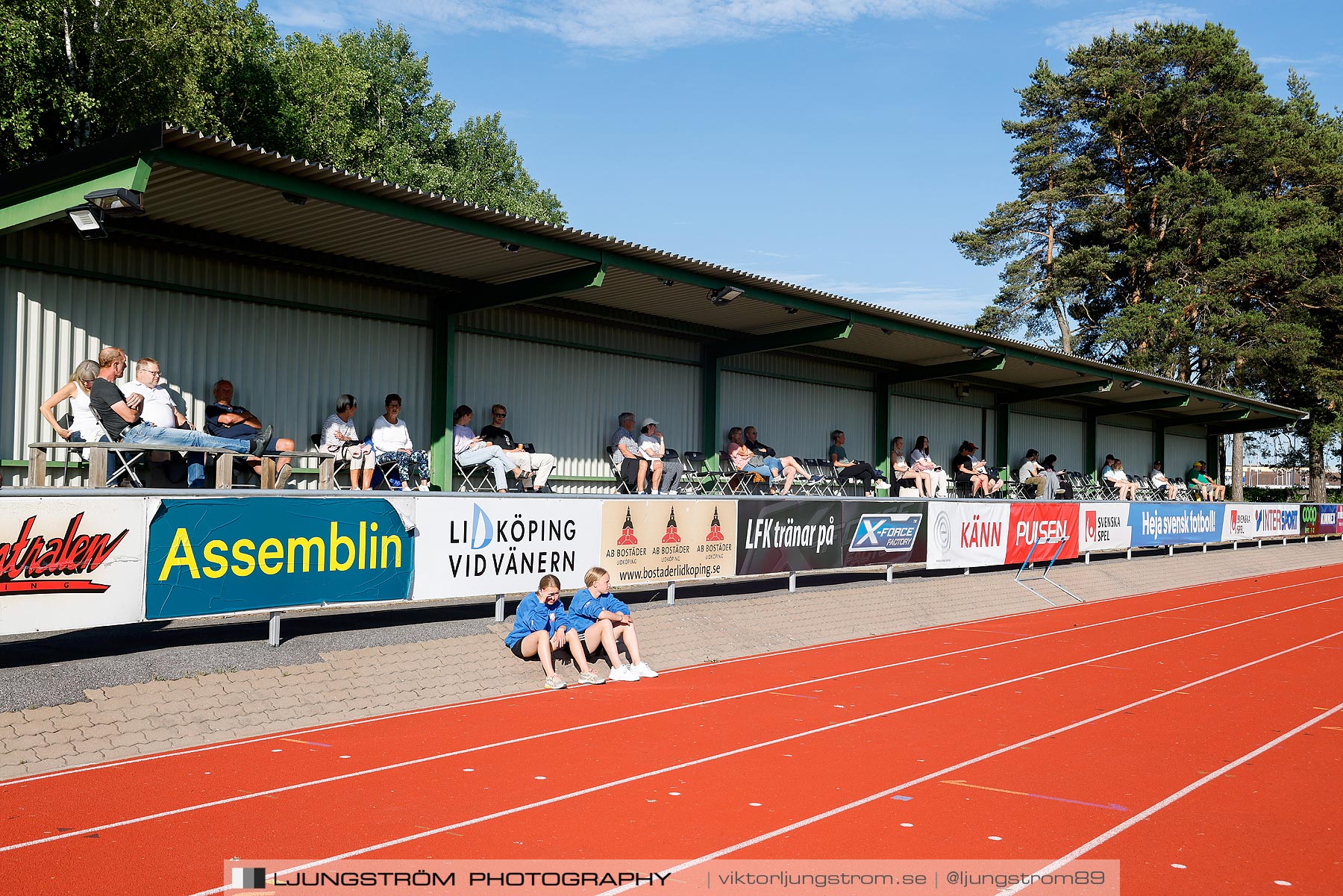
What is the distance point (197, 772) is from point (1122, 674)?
30.5ft

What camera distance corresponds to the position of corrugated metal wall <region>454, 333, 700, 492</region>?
1577 centimetres

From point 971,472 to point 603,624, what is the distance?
1595 cm

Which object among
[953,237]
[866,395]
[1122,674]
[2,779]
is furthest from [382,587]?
[953,237]

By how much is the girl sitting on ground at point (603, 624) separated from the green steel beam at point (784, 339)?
8.73 meters

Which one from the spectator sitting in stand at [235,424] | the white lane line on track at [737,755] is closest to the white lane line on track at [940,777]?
the white lane line on track at [737,755]

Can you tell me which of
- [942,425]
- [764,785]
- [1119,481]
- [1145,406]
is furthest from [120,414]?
[1145,406]

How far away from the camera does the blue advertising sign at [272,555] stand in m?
8.55

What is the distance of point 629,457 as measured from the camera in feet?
56.6

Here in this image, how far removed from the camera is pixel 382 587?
10.0 m

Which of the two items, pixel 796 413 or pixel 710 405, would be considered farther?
pixel 796 413

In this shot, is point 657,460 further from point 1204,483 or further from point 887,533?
point 1204,483

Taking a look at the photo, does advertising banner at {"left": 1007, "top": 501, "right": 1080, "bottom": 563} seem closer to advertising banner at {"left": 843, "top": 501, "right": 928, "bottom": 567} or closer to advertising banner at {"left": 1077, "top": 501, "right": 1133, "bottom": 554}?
advertising banner at {"left": 1077, "top": 501, "right": 1133, "bottom": 554}

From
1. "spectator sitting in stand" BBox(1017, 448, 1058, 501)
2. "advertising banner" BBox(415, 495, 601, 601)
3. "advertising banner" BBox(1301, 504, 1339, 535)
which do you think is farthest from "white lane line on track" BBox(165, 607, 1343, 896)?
"advertising banner" BBox(1301, 504, 1339, 535)

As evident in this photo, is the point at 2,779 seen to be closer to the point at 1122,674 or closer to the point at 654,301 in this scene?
the point at 1122,674
